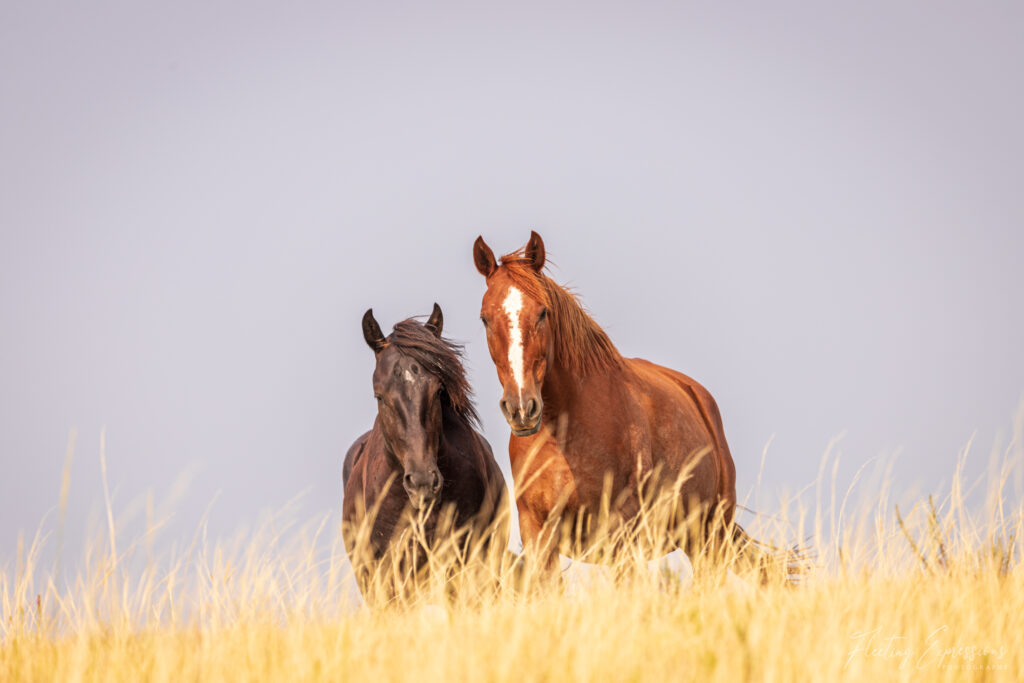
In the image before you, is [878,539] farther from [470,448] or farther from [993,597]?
[470,448]

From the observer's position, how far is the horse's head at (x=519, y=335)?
5.53 metres

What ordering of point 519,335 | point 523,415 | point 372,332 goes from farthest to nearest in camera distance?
point 372,332 → point 519,335 → point 523,415

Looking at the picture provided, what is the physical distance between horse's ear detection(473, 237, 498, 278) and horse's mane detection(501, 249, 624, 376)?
131 millimetres

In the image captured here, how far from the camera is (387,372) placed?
6387 mm

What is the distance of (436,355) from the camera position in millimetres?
6570

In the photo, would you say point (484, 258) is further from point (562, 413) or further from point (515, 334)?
point (562, 413)

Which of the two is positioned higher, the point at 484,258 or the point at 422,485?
the point at 484,258

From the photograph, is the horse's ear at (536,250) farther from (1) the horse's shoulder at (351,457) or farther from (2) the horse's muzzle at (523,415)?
(1) the horse's shoulder at (351,457)

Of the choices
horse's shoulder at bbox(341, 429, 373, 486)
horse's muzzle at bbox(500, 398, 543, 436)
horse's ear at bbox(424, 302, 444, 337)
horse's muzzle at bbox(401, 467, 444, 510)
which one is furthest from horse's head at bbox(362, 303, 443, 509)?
horse's shoulder at bbox(341, 429, 373, 486)

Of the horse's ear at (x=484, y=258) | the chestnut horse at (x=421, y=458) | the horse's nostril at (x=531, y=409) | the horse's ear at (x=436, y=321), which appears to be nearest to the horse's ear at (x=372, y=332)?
the chestnut horse at (x=421, y=458)

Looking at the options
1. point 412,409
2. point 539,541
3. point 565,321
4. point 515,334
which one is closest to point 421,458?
point 412,409

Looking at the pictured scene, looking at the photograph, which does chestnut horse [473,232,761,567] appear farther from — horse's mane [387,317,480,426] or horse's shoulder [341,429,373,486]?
horse's shoulder [341,429,373,486]

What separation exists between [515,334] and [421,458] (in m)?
1.10

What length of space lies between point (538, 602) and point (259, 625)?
1453mm
